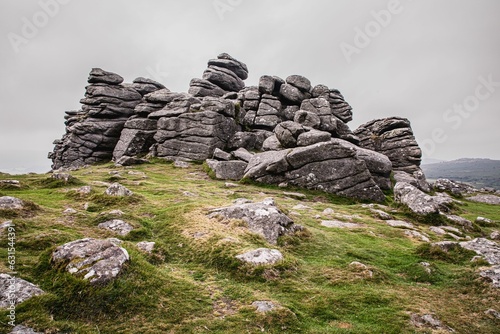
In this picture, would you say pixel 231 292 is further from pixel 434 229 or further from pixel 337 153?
pixel 337 153

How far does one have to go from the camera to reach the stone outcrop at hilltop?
1515 inches

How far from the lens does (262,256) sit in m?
12.5

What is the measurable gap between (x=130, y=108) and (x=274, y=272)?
230 feet

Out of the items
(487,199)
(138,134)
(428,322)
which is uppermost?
(138,134)

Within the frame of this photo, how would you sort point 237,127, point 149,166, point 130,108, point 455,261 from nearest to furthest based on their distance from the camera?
point 455,261 → point 149,166 → point 237,127 → point 130,108

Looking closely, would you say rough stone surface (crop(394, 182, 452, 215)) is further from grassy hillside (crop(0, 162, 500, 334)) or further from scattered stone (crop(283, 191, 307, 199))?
scattered stone (crop(283, 191, 307, 199))

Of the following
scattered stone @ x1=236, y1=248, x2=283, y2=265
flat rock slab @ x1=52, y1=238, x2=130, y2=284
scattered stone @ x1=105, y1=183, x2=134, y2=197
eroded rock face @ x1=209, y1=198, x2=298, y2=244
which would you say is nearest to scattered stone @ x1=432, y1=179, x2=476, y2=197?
eroded rock face @ x1=209, y1=198, x2=298, y2=244

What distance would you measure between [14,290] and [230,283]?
680 centimetres

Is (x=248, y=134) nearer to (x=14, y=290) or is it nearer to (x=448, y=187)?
(x=448, y=187)

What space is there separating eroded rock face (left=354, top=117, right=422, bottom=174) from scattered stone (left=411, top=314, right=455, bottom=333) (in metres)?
59.2

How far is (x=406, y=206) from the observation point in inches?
1060

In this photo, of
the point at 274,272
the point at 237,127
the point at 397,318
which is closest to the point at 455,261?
the point at 397,318

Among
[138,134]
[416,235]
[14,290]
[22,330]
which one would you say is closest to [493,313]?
[416,235]

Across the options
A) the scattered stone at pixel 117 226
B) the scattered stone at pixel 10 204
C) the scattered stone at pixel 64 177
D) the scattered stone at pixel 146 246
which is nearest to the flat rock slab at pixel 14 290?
the scattered stone at pixel 146 246
